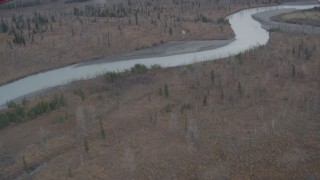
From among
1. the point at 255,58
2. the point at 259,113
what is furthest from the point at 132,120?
the point at 255,58

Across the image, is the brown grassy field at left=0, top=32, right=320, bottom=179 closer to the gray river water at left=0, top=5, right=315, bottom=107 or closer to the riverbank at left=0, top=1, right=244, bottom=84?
the gray river water at left=0, top=5, right=315, bottom=107

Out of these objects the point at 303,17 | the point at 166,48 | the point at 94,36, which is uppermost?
the point at 94,36

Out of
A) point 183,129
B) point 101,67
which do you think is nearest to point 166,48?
point 101,67

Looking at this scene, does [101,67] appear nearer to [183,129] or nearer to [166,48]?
[166,48]

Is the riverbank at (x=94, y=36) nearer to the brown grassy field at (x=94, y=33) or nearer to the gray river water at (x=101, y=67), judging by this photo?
the brown grassy field at (x=94, y=33)

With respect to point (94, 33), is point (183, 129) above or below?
below
